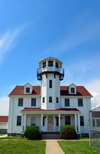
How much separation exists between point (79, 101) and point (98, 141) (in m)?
15.1

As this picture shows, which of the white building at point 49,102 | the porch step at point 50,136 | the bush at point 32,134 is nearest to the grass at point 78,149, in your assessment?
the bush at point 32,134

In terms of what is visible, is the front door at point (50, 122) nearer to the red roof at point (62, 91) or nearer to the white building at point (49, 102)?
the white building at point (49, 102)

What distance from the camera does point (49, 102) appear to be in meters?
25.0

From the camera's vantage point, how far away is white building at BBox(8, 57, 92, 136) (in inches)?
974

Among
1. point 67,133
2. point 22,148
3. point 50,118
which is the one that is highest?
point 50,118

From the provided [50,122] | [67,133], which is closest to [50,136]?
[67,133]

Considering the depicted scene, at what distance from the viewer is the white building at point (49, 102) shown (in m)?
24.8

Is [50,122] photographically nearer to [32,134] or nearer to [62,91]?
[32,134]

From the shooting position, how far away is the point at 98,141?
11.7 meters

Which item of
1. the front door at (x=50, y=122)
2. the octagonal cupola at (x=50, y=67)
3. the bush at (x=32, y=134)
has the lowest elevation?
the bush at (x=32, y=134)

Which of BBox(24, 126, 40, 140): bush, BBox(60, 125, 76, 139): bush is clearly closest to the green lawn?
BBox(24, 126, 40, 140): bush

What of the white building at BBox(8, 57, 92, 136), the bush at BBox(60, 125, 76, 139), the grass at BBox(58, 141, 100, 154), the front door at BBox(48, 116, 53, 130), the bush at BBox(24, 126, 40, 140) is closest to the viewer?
the grass at BBox(58, 141, 100, 154)

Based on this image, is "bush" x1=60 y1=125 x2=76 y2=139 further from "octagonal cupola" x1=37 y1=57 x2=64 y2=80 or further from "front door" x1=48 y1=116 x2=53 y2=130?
"octagonal cupola" x1=37 y1=57 x2=64 y2=80

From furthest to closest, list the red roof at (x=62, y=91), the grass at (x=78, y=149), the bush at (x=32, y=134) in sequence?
1. the red roof at (x=62, y=91)
2. the bush at (x=32, y=134)
3. the grass at (x=78, y=149)
